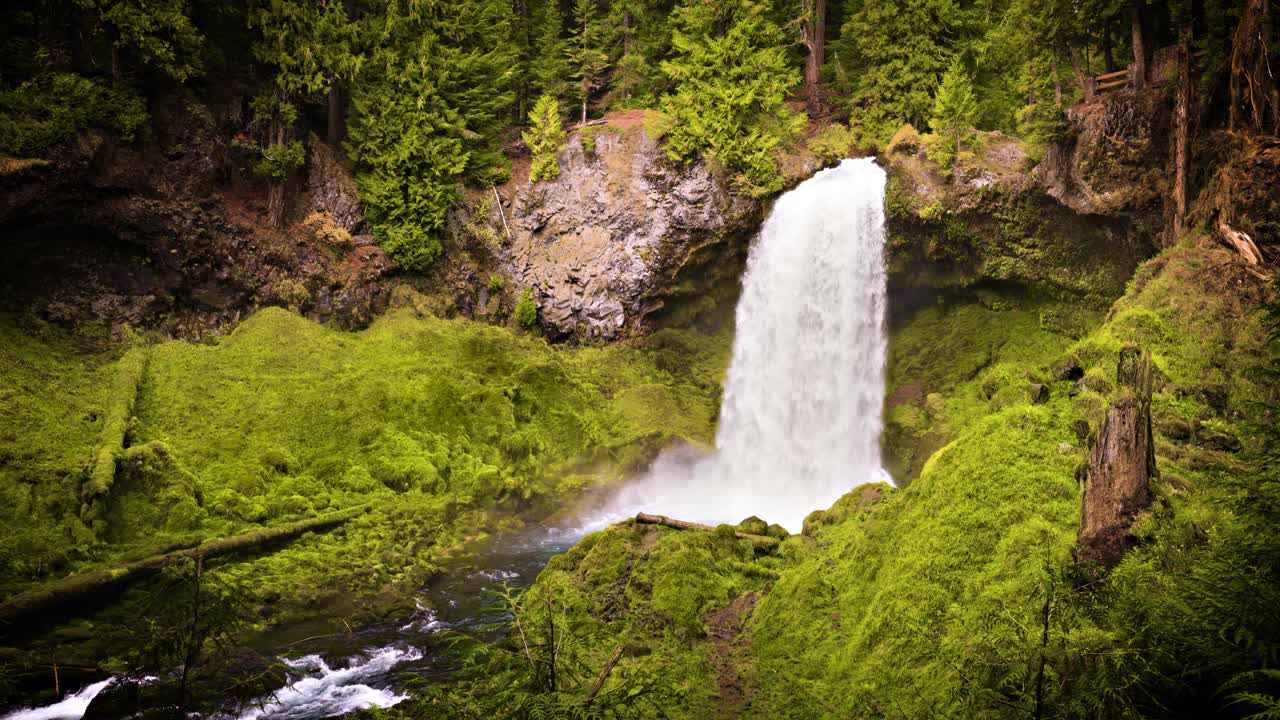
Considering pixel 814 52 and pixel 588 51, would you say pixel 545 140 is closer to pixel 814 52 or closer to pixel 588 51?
pixel 588 51

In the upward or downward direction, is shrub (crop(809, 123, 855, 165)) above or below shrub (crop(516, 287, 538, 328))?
above

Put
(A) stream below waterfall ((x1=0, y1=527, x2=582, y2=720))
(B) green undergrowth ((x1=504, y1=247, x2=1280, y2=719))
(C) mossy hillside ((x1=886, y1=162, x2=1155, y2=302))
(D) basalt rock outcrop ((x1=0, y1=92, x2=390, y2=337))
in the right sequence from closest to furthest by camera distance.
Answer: (B) green undergrowth ((x1=504, y1=247, x2=1280, y2=719))
(A) stream below waterfall ((x1=0, y1=527, x2=582, y2=720))
(D) basalt rock outcrop ((x1=0, y1=92, x2=390, y2=337))
(C) mossy hillside ((x1=886, y1=162, x2=1155, y2=302))

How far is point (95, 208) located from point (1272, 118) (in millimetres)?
23130

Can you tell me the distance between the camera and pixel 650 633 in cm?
784

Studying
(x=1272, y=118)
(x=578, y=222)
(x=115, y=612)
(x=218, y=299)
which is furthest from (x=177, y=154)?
(x=1272, y=118)

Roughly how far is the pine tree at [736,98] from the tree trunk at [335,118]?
396 inches

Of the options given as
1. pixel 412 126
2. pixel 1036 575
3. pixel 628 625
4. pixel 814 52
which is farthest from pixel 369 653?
pixel 814 52

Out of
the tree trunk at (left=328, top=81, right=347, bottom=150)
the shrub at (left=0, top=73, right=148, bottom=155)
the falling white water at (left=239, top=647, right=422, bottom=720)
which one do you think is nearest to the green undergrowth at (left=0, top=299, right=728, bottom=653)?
the falling white water at (left=239, top=647, right=422, bottom=720)

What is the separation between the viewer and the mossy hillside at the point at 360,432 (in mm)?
11516

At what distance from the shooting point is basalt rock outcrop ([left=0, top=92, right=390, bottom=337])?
14680 millimetres

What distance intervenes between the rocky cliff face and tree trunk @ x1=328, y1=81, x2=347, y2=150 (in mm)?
5963

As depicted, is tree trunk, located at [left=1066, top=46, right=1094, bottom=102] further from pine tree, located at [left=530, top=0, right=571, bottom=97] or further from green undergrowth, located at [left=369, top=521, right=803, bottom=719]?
pine tree, located at [left=530, top=0, right=571, bottom=97]

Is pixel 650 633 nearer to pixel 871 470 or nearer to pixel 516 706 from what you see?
Result: pixel 516 706

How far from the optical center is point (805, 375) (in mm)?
18500
